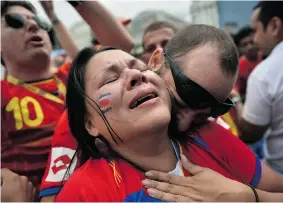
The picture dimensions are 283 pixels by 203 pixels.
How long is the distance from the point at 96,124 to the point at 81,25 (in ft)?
21.9

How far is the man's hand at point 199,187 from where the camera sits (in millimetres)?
1161

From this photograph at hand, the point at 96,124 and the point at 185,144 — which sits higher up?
the point at 96,124

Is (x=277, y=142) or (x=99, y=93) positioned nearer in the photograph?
(x=99, y=93)

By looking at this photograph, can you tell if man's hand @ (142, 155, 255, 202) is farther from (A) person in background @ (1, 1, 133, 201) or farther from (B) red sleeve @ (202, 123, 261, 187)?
(A) person in background @ (1, 1, 133, 201)

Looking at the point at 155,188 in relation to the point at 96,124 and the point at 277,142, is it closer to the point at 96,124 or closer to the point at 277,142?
the point at 96,124

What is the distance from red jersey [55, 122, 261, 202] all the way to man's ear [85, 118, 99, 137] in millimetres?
119

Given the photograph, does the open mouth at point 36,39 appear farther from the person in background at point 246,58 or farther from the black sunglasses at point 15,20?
the person in background at point 246,58

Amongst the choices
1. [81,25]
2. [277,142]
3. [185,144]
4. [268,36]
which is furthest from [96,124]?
[81,25]

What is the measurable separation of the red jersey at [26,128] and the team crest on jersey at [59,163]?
347mm

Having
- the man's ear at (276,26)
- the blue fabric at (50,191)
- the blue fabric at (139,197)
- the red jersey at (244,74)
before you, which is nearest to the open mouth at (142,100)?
the blue fabric at (139,197)

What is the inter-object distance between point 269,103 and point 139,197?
125 cm

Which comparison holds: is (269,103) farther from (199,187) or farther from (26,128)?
(26,128)

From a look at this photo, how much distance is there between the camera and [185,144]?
4.63ft

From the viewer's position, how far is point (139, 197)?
112cm
